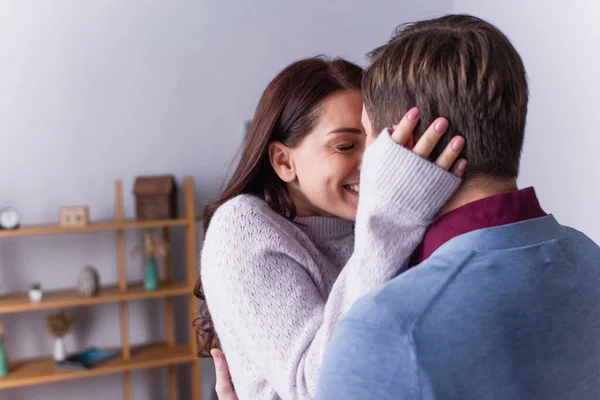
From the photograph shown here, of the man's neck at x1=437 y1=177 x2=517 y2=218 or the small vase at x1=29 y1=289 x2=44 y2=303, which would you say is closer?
the man's neck at x1=437 y1=177 x2=517 y2=218

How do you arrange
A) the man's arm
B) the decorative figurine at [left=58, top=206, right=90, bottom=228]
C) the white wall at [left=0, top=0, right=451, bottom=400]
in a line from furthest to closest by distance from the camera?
the white wall at [left=0, top=0, right=451, bottom=400] → the decorative figurine at [left=58, top=206, right=90, bottom=228] → the man's arm

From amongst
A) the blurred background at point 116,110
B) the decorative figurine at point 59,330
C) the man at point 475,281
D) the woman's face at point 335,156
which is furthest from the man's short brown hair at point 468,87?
the decorative figurine at point 59,330

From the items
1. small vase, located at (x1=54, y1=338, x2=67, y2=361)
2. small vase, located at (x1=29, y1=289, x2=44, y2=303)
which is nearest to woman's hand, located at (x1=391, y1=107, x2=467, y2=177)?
small vase, located at (x1=29, y1=289, x2=44, y2=303)

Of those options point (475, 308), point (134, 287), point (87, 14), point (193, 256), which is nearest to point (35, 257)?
point (134, 287)

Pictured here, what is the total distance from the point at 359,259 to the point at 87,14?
311 cm

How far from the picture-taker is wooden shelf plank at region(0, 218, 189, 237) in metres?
3.33

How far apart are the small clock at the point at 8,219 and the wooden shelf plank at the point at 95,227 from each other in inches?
1.5

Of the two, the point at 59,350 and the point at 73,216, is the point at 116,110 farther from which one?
the point at 59,350

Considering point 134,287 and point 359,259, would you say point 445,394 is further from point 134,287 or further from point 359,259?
point 134,287

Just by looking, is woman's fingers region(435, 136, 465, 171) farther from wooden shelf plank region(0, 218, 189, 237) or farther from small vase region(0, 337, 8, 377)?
small vase region(0, 337, 8, 377)

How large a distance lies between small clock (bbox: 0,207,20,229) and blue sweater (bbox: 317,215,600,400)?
293 centimetres

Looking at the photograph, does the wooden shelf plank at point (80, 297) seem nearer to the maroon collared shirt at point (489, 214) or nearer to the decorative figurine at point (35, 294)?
the decorative figurine at point (35, 294)

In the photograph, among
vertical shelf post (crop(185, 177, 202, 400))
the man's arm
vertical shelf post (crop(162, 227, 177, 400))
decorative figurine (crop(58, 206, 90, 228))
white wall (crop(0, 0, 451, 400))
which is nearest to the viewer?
the man's arm

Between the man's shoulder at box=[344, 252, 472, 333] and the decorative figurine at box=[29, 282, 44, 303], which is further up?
the man's shoulder at box=[344, 252, 472, 333]
